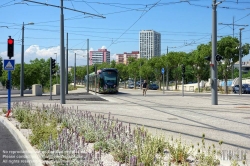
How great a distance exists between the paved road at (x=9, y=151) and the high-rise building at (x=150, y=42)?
107469 millimetres

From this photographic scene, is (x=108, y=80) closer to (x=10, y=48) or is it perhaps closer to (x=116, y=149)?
(x=10, y=48)

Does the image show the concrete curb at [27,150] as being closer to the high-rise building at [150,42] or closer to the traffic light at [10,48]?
the traffic light at [10,48]

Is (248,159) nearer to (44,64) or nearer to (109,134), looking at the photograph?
(109,134)

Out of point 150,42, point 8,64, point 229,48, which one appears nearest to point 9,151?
point 8,64

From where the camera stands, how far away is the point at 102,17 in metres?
23.1

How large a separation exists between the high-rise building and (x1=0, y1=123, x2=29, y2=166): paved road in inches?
4231

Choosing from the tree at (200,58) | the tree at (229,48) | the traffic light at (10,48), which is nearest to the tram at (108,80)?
the tree at (229,48)

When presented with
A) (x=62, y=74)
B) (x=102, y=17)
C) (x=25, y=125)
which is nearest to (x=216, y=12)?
(x=102, y=17)

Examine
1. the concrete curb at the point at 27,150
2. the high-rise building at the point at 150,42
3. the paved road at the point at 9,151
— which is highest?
the high-rise building at the point at 150,42

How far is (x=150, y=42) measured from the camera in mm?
121125

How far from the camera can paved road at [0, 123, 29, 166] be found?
674 centimetres

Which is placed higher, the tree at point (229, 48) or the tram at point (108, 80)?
the tree at point (229, 48)

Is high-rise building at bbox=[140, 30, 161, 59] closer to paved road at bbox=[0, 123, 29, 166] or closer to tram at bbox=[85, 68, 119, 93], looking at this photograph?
tram at bbox=[85, 68, 119, 93]

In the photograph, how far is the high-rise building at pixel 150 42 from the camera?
385 ft
